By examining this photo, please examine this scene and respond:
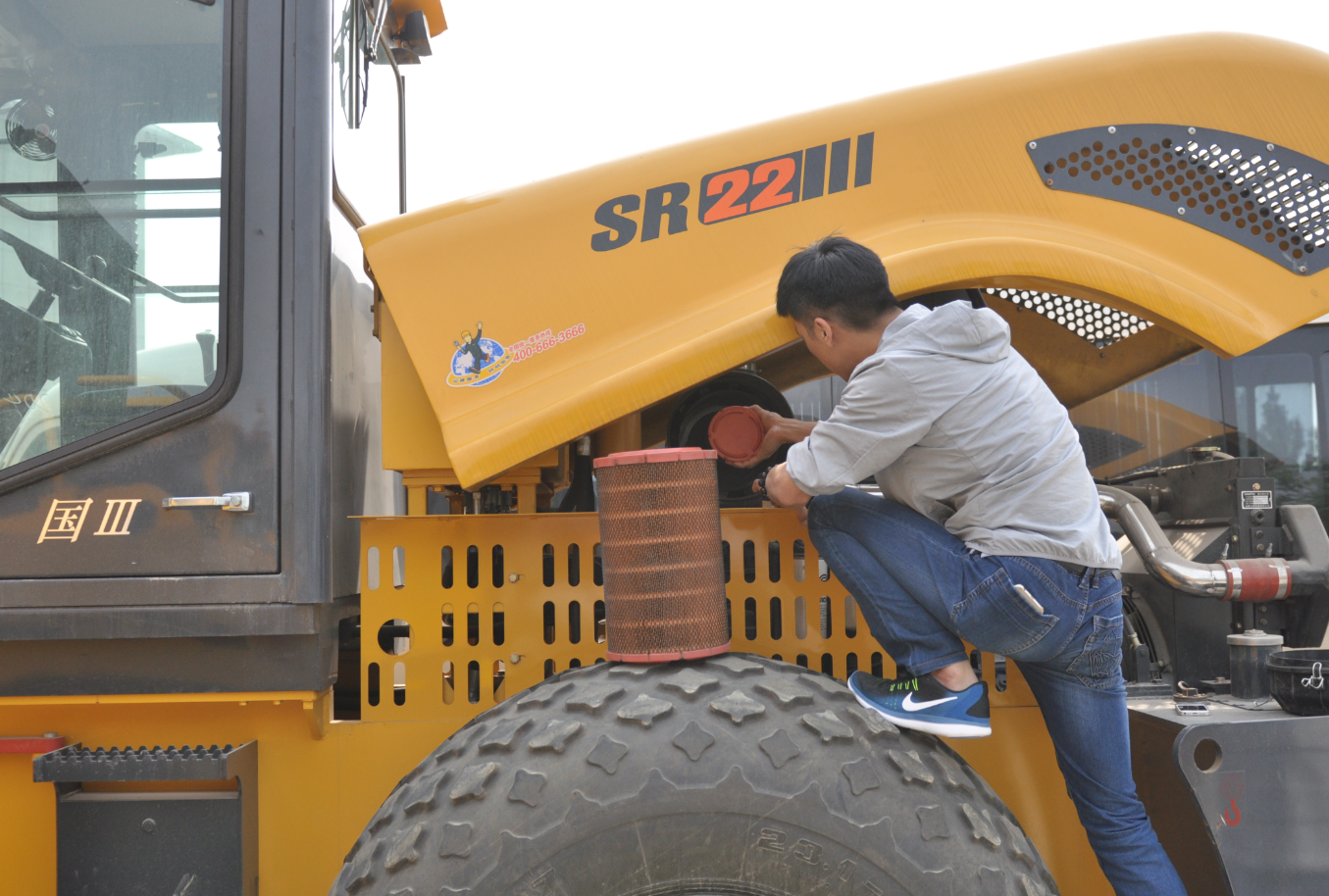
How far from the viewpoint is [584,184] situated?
1.85 meters

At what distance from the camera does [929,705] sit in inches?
62.7

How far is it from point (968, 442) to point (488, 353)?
3.23 feet

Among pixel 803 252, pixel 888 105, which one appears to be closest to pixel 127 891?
pixel 803 252

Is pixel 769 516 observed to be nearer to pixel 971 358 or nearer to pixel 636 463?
pixel 636 463

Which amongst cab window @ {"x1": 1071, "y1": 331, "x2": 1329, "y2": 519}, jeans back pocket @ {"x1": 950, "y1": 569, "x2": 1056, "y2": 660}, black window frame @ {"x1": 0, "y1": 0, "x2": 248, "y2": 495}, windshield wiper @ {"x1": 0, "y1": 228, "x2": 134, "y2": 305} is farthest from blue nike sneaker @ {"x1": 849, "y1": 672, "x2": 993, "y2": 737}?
cab window @ {"x1": 1071, "y1": 331, "x2": 1329, "y2": 519}

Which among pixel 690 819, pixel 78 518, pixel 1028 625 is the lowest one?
pixel 690 819

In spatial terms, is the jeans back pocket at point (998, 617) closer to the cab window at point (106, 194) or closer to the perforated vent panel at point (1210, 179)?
the perforated vent panel at point (1210, 179)

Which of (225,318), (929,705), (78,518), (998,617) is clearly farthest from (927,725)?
(78,518)

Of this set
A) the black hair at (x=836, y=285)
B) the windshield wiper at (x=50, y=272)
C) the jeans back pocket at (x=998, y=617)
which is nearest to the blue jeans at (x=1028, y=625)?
the jeans back pocket at (x=998, y=617)

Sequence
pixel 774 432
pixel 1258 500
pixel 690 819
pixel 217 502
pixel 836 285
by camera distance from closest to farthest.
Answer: pixel 690 819, pixel 836 285, pixel 217 502, pixel 774 432, pixel 1258 500

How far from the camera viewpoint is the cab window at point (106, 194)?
1.86 meters

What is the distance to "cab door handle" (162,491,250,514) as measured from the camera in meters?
1.79

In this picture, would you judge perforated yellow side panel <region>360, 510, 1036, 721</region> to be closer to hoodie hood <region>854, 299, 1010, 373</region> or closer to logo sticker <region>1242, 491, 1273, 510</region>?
hoodie hood <region>854, 299, 1010, 373</region>

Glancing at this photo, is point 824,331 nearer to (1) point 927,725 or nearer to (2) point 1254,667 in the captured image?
(1) point 927,725
